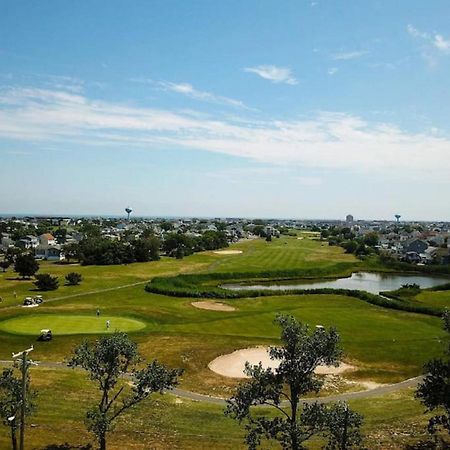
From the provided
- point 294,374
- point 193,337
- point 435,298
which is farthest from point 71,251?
point 294,374

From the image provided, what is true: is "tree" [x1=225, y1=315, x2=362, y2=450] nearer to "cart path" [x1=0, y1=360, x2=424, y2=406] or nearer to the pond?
"cart path" [x1=0, y1=360, x2=424, y2=406]

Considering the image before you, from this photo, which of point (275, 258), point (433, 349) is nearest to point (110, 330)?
point (433, 349)

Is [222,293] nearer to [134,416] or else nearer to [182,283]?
[182,283]

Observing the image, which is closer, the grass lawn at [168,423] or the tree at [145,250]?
the grass lawn at [168,423]

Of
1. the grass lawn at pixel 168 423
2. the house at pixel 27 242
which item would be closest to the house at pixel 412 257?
the house at pixel 27 242

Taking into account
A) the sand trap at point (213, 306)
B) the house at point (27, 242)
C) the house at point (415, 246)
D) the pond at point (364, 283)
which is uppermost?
the house at point (415, 246)

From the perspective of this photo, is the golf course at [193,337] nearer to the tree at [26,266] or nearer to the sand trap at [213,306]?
the sand trap at [213,306]

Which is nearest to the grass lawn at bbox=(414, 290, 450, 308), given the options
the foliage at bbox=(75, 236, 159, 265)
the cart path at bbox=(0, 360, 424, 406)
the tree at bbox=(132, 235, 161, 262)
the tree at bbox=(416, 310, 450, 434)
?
the cart path at bbox=(0, 360, 424, 406)

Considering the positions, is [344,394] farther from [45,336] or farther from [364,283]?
[364,283]
